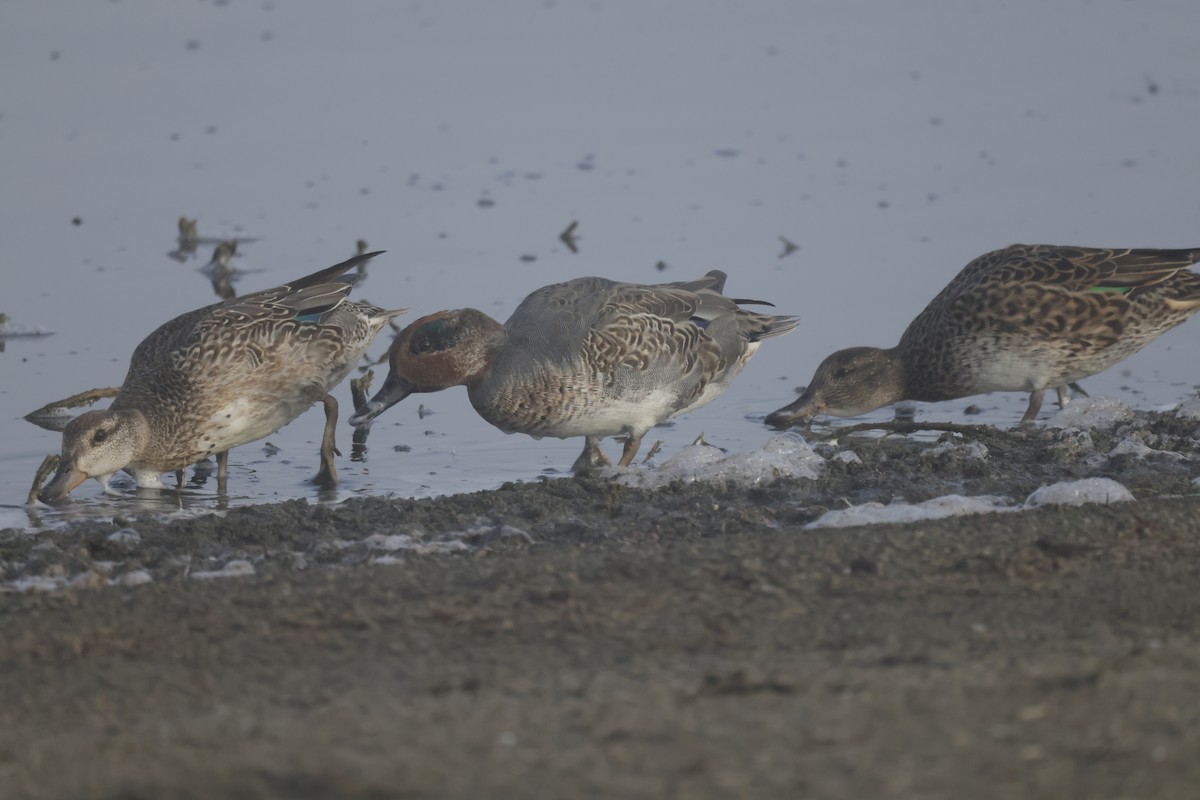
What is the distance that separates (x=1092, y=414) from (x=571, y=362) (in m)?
2.73

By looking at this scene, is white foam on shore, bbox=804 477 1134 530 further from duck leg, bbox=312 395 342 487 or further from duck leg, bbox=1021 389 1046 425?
duck leg, bbox=312 395 342 487

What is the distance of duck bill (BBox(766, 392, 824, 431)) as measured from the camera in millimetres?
8523

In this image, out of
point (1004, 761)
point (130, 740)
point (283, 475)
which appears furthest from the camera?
point (283, 475)

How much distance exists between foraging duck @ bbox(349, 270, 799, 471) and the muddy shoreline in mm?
1282

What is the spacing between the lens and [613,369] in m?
7.39

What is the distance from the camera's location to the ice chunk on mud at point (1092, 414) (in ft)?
25.8

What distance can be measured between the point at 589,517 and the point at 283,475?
2256 mm

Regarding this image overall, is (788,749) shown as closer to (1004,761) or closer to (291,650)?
(1004,761)

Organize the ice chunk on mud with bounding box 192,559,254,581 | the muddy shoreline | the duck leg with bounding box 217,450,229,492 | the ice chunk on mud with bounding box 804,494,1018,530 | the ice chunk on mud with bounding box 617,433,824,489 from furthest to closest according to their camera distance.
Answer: the duck leg with bounding box 217,450,229,492 → the ice chunk on mud with bounding box 617,433,824,489 → the ice chunk on mud with bounding box 804,494,1018,530 → the ice chunk on mud with bounding box 192,559,254,581 → the muddy shoreline

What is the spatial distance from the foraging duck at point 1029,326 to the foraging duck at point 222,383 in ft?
7.91

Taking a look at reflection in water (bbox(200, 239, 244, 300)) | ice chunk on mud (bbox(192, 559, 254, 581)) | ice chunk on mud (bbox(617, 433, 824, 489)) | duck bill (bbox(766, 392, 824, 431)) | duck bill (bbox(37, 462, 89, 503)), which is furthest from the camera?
reflection in water (bbox(200, 239, 244, 300))

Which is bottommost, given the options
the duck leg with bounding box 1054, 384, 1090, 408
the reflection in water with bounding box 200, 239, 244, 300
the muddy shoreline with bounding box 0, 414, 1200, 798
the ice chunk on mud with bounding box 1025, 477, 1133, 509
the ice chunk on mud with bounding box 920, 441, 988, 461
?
the muddy shoreline with bounding box 0, 414, 1200, 798

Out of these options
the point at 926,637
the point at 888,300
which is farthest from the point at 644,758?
the point at 888,300

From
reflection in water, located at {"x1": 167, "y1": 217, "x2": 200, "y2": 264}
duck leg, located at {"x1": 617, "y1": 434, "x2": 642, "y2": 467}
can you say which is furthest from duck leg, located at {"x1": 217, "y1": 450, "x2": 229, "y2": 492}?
reflection in water, located at {"x1": 167, "y1": 217, "x2": 200, "y2": 264}
